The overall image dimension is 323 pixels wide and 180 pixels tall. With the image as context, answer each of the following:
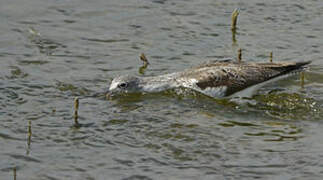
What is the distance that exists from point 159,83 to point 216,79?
939mm

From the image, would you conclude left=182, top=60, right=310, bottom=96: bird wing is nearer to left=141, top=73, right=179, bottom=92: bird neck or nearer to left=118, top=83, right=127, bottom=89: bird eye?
left=141, top=73, right=179, bottom=92: bird neck

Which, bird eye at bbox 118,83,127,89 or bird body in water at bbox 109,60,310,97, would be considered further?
bird body in water at bbox 109,60,310,97

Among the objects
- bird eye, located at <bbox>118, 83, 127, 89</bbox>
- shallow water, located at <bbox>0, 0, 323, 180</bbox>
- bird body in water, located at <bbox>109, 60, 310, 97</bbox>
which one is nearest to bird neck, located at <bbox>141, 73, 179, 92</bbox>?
bird body in water, located at <bbox>109, 60, 310, 97</bbox>

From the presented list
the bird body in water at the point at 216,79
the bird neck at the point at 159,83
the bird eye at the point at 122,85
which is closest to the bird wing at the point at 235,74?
the bird body in water at the point at 216,79

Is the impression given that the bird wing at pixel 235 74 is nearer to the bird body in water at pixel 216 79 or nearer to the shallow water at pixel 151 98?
the bird body in water at pixel 216 79

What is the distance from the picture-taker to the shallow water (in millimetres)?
8508

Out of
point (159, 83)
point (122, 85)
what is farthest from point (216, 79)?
point (122, 85)

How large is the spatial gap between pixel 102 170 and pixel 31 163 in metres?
0.84

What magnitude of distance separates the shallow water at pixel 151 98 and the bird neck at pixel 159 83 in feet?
0.43

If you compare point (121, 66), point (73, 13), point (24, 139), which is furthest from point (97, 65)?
point (24, 139)

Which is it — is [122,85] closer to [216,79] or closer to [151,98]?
[151,98]

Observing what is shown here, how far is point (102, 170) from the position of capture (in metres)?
8.26

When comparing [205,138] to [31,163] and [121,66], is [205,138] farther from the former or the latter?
[121,66]

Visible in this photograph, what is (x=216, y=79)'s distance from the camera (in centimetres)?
1158
